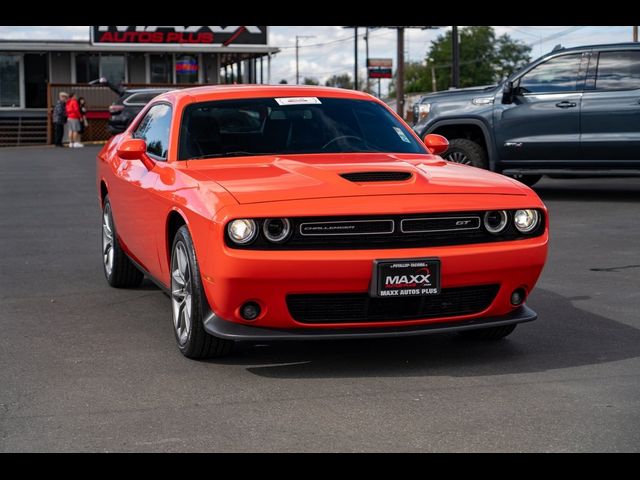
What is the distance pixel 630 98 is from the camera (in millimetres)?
14078

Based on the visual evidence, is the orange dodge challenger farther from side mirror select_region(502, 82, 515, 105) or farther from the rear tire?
side mirror select_region(502, 82, 515, 105)

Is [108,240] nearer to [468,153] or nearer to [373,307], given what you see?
[373,307]

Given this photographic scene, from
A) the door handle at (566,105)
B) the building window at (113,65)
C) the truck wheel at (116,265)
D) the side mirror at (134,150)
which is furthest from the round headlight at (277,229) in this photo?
the building window at (113,65)

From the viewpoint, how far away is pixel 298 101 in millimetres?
7078

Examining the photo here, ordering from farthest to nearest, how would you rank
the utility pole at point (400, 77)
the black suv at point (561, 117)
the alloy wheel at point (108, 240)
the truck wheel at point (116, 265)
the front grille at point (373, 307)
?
the utility pole at point (400, 77) < the black suv at point (561, 117) < the alloy wheel at point (108, 240) < the truck wheel at point (116, 265) < the front grille at point (373, 307)

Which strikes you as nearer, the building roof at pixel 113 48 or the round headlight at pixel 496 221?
the round headlight at pixel 496 221

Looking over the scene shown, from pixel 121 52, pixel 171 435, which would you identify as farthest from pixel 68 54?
pixel 171 435

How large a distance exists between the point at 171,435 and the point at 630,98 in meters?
10.9

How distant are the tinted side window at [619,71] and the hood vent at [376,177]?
9129 mm

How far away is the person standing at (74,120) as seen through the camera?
119ft

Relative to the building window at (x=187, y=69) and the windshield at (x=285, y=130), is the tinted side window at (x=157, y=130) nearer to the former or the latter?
the windshield at (x=285, y=130)
